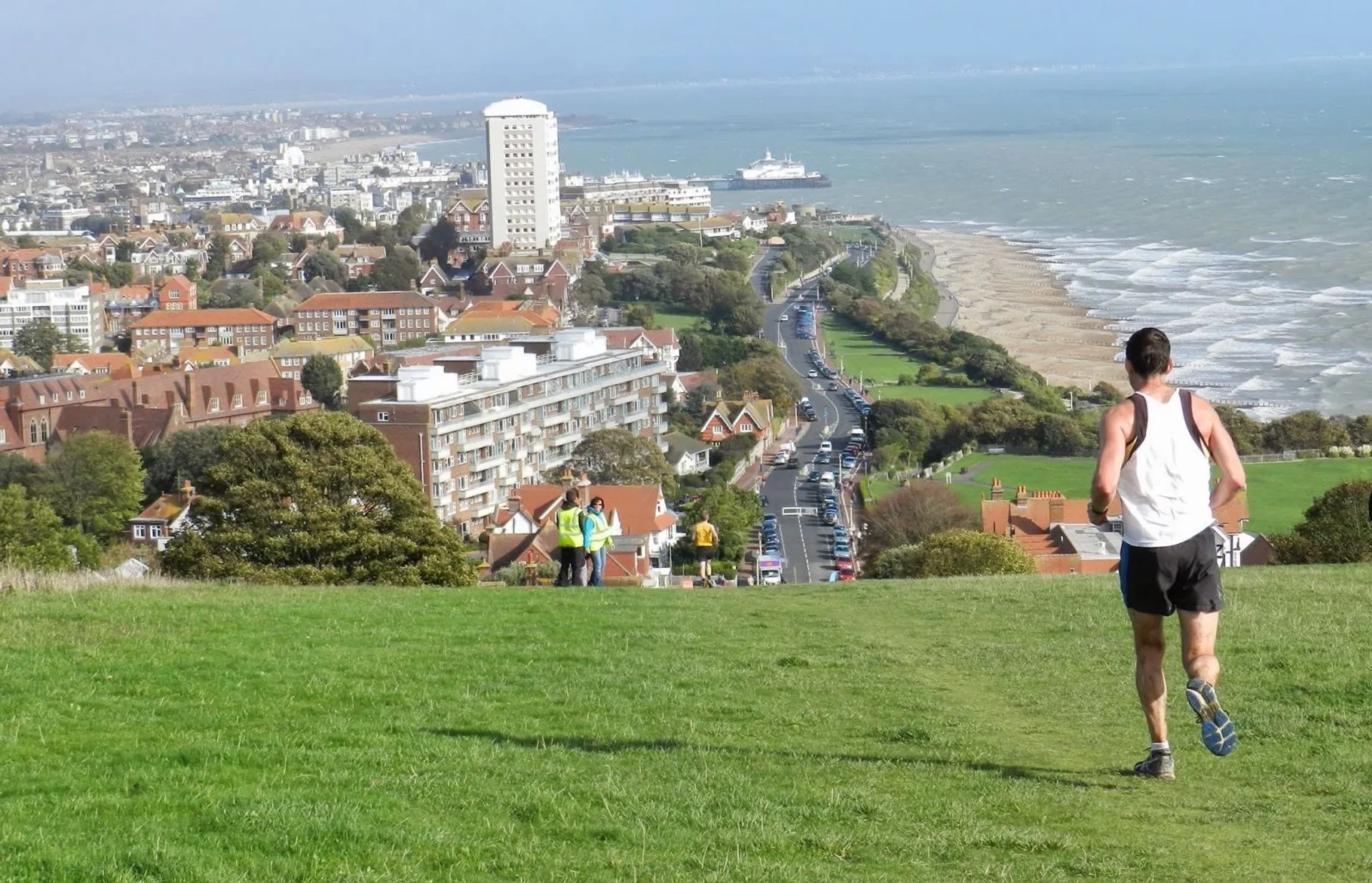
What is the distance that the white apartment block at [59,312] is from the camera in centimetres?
6819

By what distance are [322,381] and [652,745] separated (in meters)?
46.4

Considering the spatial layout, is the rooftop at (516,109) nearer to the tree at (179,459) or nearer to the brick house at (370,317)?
the brick house at (370,317)

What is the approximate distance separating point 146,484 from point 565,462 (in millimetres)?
8622

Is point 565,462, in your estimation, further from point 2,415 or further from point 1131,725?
point 1131,725

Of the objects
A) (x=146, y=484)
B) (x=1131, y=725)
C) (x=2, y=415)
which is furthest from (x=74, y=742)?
(x=2, y=415)

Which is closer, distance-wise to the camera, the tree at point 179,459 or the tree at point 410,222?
the tree at point 179,459

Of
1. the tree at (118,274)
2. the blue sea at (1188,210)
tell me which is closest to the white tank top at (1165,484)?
the blue sea at (1188,210)

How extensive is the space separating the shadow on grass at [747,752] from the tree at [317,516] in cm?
911

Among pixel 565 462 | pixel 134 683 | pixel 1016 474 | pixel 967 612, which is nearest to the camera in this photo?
pixel 134 683

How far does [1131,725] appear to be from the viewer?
701 centimetres

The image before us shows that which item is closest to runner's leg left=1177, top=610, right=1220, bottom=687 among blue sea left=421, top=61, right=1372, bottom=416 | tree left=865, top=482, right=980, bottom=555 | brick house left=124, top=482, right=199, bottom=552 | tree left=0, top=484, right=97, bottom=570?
tree left=0, top=484, right=97, bottom=570

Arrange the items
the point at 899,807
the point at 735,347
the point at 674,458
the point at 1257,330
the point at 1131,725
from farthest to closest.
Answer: the point at 735,347 → the point at 1257,330 → the point at 674,458 → the point at 1131,725 → the point at 899,807

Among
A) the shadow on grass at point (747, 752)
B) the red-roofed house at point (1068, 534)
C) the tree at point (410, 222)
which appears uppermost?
the shadow on grass at point (747, 752)

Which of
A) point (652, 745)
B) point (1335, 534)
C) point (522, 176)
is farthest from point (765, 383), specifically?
point (522, 176)
